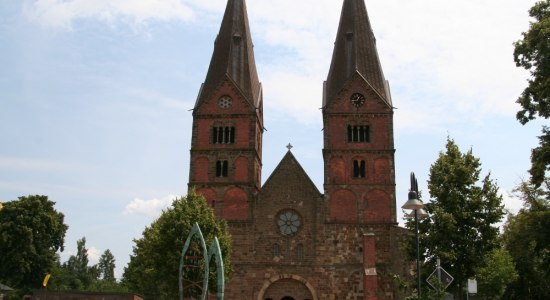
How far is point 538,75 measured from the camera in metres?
26.7

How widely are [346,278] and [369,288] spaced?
1924mm

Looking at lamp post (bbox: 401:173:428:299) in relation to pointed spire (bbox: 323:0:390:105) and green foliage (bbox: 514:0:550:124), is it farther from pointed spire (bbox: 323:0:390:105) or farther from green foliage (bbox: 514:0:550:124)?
pointed spire (bbox: 323:0:390:105)

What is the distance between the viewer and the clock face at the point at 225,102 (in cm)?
4888

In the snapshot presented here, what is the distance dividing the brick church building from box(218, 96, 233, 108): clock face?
3.2 inches

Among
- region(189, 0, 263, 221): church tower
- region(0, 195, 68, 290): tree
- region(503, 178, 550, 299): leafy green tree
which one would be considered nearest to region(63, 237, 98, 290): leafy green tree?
region(0, 195, 68, 290): tree

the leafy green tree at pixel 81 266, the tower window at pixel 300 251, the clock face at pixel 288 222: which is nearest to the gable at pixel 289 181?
the clock face at pixel 288 222

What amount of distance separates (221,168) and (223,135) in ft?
8.75

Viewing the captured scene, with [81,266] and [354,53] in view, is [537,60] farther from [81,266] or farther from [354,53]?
[81,266]

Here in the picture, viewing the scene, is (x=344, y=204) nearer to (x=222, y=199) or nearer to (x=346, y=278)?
(x=346, y=278)

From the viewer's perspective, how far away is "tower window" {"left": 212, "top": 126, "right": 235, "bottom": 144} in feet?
158

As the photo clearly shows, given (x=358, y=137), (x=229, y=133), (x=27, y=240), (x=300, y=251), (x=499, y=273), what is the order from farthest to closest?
(x=27, y=240), (x=229, y=133), (x=358, y=137), (x=300, y=251), (x=499, y=273)

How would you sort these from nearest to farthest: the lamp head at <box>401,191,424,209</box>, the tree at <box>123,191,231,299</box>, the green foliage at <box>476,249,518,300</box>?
the lamp head at <box>401,191,424,209</box> < the tree at <box>123,191,231,299</box> < the green foliage at <box>476,249,518,300</box>

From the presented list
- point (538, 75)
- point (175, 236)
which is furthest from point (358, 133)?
point (538, 75)

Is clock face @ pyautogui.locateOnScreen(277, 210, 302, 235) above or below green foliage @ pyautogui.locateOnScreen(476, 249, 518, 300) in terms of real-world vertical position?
above
